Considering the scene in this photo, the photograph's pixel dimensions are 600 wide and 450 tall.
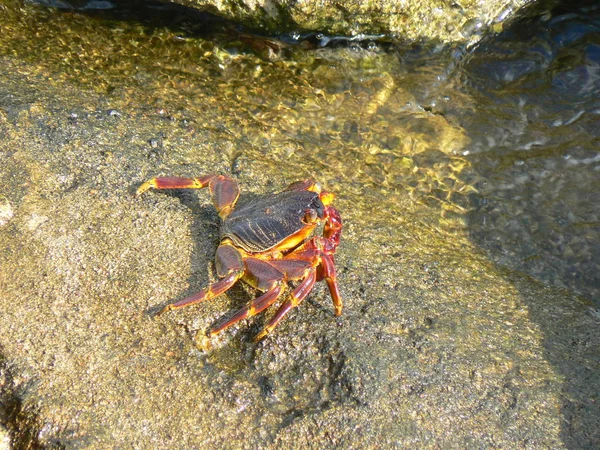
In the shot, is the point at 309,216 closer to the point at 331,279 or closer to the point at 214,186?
the point at 331,279

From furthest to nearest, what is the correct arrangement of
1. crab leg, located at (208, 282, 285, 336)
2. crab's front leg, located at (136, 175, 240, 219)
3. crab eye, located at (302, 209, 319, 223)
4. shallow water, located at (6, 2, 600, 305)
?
shallow water, located at (6, 2, 600, 305), crab's front leg, located at (136, 175, 240, 219), crab eye, located at (302, 209, 319, 223), crab leg, located at (208, 282, 285, 336)

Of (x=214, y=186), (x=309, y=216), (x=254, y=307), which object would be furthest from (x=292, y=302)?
(x=214, y=186)

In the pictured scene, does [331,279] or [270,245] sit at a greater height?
[331,279]

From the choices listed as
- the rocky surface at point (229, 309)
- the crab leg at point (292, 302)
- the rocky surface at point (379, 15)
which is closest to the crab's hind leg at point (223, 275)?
the rocky surface at point (229, 309)

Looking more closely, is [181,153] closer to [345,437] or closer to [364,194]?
[364,194]

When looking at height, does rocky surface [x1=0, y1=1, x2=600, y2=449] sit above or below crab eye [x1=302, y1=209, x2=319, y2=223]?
below

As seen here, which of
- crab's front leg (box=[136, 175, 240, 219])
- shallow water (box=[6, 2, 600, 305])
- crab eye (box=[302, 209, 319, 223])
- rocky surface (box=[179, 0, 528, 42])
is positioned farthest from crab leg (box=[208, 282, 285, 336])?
rocky surface (box=[179, 0, 528, 42])

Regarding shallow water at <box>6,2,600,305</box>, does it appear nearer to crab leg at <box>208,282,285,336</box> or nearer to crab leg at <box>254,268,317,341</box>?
crab leg at <box>254,268,317,341</box>
